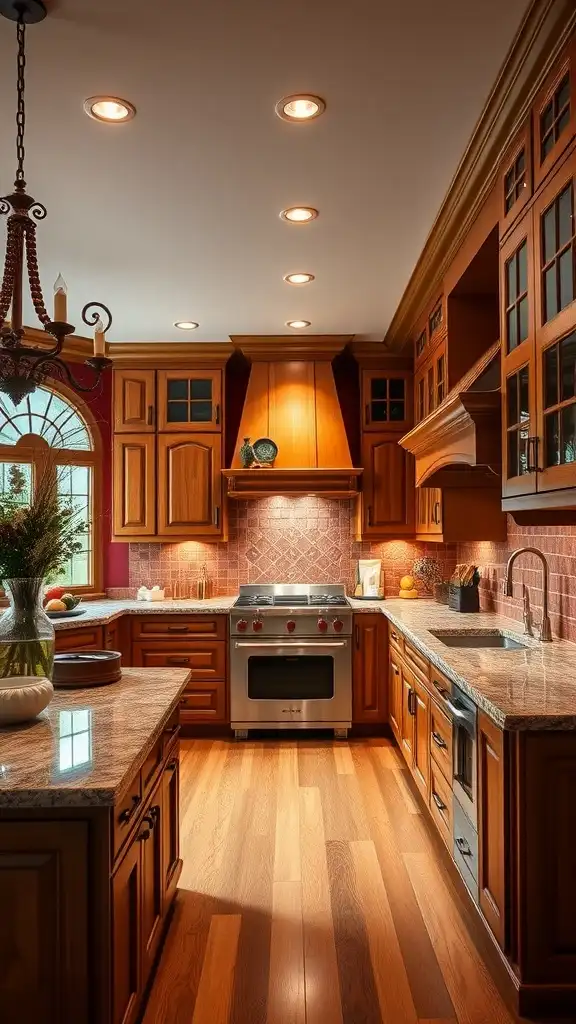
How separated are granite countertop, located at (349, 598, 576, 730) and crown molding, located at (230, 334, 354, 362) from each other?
2.26m

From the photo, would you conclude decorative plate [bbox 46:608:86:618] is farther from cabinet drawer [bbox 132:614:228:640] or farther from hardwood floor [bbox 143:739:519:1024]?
hardwood floor [bbox 143:739:519:1024]

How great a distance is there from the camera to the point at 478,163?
2867 mm

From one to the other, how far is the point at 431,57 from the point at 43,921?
2573mm

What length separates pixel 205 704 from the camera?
5164mm

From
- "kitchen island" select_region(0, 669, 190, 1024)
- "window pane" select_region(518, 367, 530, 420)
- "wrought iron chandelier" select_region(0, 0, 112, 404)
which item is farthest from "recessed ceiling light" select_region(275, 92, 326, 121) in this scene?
"kitchen island" select_region(0, 669, 190, 1024)

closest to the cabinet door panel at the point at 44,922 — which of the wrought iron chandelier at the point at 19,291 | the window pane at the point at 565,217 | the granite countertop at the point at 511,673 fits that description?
the granite countertop at the point at 511,673

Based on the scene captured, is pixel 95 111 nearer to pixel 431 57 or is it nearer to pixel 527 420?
pixel 431 57

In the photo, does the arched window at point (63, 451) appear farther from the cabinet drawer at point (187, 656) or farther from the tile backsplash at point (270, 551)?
the cabinet drawer at point (187, 656)

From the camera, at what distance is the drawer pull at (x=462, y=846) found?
266 cm

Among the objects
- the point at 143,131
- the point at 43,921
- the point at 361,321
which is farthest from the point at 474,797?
the point at 361,321

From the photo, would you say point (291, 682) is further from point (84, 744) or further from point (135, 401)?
point (84, 744)

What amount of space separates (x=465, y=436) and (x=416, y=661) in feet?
4.22

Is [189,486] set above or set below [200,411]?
below

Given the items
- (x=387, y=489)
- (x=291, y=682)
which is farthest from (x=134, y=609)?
(x=387, y=489)
